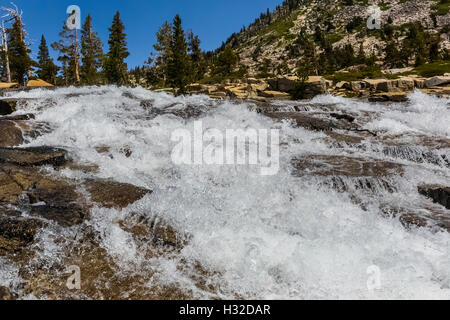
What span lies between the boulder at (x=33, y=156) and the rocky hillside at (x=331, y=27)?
5562 cm

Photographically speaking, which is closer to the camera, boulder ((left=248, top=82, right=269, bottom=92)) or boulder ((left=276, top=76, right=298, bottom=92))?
boulder ((left=276, top=76, right=298, bottom=92))

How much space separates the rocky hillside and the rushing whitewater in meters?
53.7

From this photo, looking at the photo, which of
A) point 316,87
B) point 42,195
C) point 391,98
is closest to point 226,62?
point 316,87

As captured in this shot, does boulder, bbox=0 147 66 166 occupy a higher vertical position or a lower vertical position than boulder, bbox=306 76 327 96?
lower

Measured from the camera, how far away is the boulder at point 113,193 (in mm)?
5164

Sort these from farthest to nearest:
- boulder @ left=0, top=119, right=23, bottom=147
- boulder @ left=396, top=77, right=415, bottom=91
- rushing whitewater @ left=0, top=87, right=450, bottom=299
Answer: boulder @ left=396, top=77, right=415, bottom=91, boulder @ left=0, top=119, right=23, bottom=147, rushing whitewater @ left=0, top=87, right=450, bottom=299

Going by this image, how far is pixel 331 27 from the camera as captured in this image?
99438mm

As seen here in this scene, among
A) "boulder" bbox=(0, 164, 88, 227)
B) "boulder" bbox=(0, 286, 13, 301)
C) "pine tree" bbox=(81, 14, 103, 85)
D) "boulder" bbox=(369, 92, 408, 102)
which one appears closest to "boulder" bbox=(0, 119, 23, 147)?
"boulder" bbox=(0, 164, 88, 227)

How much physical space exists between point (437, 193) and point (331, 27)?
111 m

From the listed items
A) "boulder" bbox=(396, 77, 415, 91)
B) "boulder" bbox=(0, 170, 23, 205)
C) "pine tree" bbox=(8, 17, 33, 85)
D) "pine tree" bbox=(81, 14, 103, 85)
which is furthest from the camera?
"pine tree" bbox=(81, 14, 103, 85)

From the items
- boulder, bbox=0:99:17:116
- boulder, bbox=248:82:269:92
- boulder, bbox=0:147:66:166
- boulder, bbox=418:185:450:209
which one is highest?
boulder, bbox=248:82:269:92

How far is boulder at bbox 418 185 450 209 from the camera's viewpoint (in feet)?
19.6

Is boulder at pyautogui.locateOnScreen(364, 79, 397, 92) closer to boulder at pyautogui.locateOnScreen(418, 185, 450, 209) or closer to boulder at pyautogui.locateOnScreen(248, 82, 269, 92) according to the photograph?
boulder at pyautogui.locateOnScreen(248, 82, 269, 92)

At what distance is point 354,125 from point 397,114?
368cm
